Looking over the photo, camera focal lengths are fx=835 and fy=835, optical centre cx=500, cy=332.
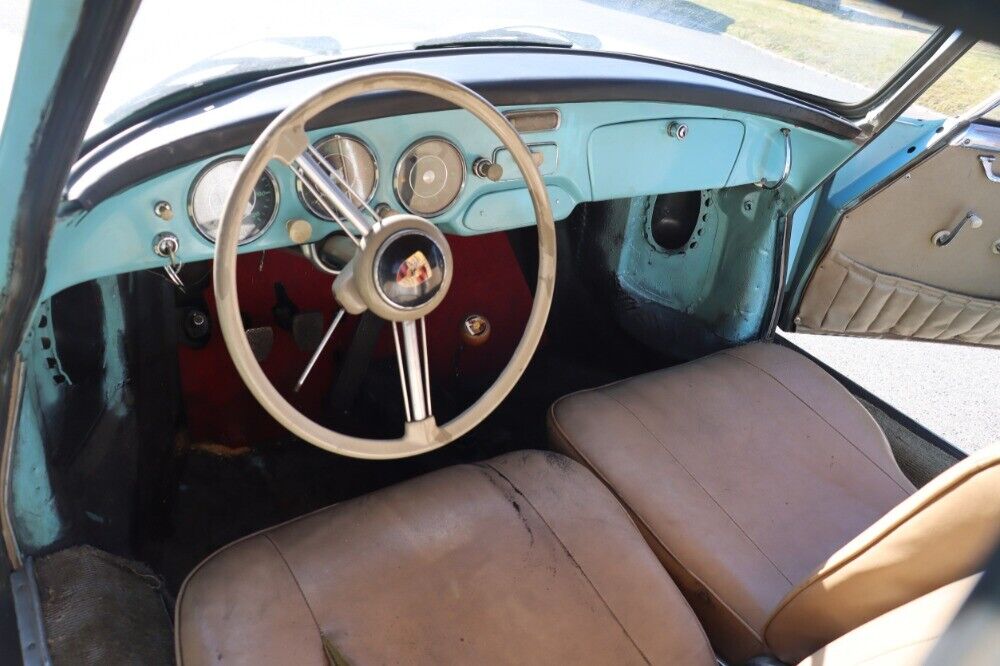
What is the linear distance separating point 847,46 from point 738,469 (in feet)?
3.17

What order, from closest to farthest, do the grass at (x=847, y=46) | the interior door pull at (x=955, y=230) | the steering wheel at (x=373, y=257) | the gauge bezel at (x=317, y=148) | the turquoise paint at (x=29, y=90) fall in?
the turquoise paint at (x=29, y=90), the steering wheel at (x=373, y=257), the gauge bezel at (x=317, y=148), the grass at (x=847, y=46), the interior door pull at (x=955, y=230)

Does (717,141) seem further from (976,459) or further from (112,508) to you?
(112,508)

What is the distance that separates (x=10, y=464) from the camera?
4.01ft

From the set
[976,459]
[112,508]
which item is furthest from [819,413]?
[112,508]

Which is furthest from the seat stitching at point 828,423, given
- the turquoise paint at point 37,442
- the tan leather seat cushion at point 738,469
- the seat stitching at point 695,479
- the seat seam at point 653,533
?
the turquoise paint at point 37,442

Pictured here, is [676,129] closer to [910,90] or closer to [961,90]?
[910,90]

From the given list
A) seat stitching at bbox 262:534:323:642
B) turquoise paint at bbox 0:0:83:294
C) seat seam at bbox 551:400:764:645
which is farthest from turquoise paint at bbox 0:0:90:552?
seat seam at bbox 551:400:764:645

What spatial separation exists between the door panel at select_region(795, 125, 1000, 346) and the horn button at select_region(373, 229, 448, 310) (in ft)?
4.40

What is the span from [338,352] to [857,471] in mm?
1278

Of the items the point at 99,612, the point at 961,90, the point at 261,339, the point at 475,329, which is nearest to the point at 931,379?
the point at 961,90

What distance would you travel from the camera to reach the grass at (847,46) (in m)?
1.67

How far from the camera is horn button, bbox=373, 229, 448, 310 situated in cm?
113

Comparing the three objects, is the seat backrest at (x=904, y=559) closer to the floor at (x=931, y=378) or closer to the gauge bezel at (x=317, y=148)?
the gauge bezel at (x=317, y=148)

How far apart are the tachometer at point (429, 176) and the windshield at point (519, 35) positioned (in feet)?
0.72
